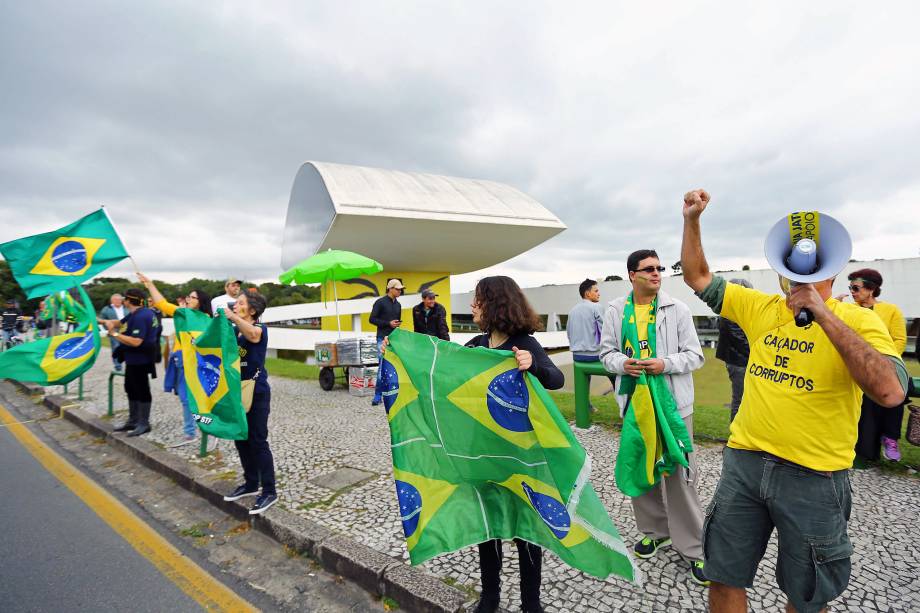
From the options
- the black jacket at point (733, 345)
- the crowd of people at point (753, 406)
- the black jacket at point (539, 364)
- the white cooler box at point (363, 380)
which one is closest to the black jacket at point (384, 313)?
the white cooler box at point (363, 380)

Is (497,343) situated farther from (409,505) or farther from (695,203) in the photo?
(695,203)

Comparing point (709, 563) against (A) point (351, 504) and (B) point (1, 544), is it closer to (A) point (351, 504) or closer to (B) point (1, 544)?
(A) point (351, 504)

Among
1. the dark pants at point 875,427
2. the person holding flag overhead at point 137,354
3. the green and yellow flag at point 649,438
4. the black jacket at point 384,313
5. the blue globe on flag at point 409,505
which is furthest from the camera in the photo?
the black jacket at point 384,313

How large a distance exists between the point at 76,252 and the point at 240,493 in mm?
3876

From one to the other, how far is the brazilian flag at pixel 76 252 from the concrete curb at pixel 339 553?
2522 mm

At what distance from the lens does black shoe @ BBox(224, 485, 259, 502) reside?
3.81 m

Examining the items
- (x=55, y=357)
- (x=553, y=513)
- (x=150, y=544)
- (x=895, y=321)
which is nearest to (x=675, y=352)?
(x=553, y=513)

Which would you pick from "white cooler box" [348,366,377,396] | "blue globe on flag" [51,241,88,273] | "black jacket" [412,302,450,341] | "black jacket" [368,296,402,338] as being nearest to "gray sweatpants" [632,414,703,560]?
"black jacket" [412,302,450,341]

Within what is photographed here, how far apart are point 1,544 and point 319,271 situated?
24.0 feet

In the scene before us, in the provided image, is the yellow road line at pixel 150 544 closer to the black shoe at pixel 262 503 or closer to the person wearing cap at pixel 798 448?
the black shoe at pixel 262 503

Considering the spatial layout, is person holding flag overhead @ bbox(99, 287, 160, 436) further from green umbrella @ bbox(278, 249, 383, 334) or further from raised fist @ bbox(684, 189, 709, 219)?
raised fist @ bbox(684, 189, 709, 219)

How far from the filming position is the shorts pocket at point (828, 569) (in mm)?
1678

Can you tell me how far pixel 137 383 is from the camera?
601cm

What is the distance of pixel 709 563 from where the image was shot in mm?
1926
